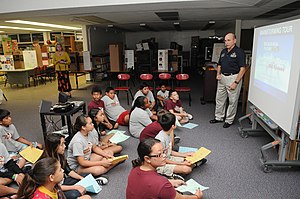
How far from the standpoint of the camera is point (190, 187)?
2.29 meters

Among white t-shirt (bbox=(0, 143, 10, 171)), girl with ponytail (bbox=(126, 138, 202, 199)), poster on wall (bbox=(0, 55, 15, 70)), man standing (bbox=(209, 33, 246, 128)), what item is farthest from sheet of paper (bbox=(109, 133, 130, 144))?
poster on wall (bbox=(0, 55, 15, 70))

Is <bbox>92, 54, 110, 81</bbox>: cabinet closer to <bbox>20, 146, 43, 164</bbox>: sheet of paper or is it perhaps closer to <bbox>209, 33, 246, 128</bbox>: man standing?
<bbox>209, 33, 246, 128</bbox>: man standing

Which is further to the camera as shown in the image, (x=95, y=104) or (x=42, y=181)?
(x=95, y=104)

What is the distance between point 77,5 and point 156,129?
2509mm

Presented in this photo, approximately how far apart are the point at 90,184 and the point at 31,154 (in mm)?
1061

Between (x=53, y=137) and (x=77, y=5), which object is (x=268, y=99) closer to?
(x=53, y=137)

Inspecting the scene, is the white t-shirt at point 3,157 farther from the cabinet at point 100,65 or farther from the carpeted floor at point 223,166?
the cabinet at point 100,65

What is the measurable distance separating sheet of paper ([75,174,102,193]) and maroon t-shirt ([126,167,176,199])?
93 centimetres

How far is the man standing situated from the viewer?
3.70 meters

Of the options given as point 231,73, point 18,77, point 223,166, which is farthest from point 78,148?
point 18,77

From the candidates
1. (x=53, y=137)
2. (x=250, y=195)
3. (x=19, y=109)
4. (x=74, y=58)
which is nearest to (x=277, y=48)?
(x=250, y=195)

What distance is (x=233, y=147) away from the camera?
3.29 m

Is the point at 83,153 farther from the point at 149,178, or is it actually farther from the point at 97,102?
the point at 97,102

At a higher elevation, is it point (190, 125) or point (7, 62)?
point (7, 62)
